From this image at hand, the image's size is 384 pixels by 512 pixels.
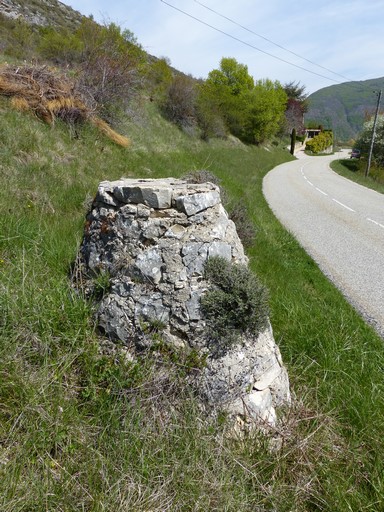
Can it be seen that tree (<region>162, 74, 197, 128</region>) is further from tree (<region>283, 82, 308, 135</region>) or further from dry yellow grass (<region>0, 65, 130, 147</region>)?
tree (<region>283, 82, 308, 135</region>)

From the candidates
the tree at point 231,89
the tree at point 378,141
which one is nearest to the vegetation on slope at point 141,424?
the tree at point 231,89

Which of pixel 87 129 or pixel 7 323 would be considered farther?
pixel 87 129

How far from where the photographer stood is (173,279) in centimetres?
283

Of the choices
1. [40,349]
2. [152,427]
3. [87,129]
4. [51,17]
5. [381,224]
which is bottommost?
[381,224]

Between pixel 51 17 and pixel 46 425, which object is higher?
pixel 51 17

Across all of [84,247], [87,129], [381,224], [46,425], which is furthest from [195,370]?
[381,224]

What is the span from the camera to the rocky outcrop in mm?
2645

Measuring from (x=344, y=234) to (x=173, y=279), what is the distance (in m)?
8.37

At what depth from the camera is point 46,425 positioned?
2.08 meters

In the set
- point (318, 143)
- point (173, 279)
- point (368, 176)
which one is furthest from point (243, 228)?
point (318, 143)

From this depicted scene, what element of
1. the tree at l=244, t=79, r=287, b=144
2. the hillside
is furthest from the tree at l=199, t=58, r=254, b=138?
the hillside

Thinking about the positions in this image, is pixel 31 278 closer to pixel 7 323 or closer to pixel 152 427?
pixel 7 323

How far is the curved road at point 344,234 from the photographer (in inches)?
245

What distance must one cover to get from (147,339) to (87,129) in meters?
7.59
